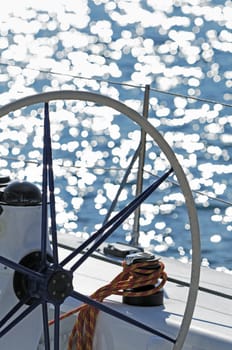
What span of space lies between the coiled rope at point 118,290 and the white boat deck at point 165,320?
3 centimetres

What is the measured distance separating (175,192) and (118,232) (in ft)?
4.44

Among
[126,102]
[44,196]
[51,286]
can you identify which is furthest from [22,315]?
[126,102]

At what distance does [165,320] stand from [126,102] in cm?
838

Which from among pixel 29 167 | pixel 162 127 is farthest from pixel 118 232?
pixel 162 127

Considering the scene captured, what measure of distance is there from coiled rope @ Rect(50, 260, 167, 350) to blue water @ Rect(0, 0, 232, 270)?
4.03 meters

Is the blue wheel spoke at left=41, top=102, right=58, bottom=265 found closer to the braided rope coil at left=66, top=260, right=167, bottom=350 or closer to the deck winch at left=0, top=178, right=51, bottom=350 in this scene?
the deck winch at left=0, top=178, right=51, bottom=350

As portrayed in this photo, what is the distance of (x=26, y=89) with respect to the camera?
11.0 meters

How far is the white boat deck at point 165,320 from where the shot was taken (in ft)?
6.62

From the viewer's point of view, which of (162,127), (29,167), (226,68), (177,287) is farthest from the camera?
(226,68)

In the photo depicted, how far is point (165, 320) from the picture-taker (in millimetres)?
2066

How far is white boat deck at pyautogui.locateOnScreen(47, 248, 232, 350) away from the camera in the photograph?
202 cm

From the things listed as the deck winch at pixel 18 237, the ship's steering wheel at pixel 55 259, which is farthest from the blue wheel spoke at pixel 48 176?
the deck winch at pixel 18 237

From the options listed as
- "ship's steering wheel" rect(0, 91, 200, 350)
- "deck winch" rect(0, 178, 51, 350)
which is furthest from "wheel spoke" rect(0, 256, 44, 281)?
"deck winch" rect(0, 178, 51, 350)

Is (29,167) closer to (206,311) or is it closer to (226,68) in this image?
(226,68)
